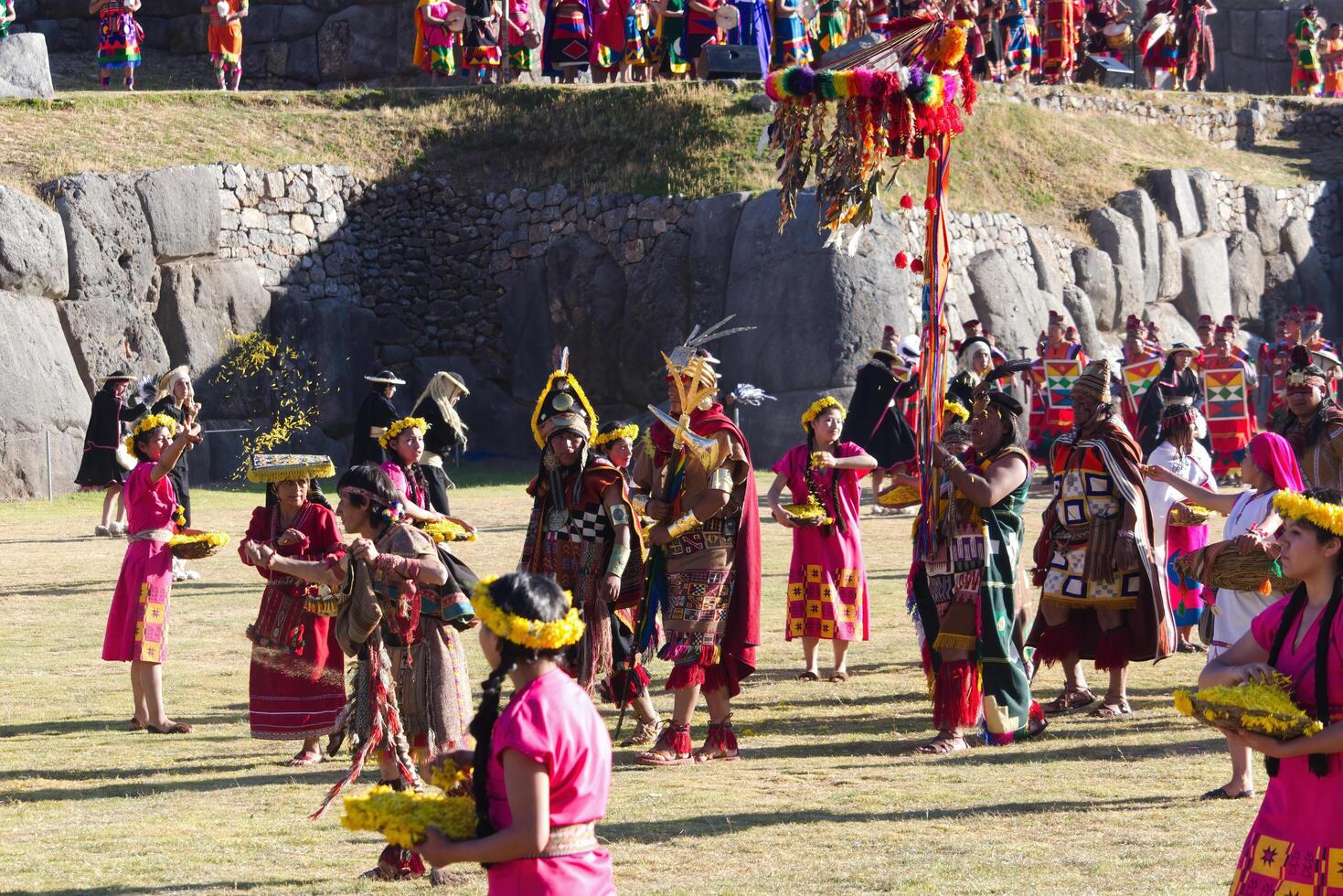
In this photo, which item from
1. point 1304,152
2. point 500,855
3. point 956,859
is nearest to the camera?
point 500,855

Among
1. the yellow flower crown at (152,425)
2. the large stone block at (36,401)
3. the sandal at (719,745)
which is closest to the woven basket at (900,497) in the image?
the sandal at (719,745)

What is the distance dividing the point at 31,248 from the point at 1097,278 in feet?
49.8

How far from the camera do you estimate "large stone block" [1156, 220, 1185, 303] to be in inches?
1109

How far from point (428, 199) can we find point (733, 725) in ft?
61.3

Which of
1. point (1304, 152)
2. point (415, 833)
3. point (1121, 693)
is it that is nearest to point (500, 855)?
point (415, 833)

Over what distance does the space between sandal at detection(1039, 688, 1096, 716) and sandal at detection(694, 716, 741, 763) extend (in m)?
1.86

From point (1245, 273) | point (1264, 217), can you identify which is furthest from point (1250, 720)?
point (1264, 217)

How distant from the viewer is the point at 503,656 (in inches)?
154

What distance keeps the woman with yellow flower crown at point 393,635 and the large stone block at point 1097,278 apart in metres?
21.6

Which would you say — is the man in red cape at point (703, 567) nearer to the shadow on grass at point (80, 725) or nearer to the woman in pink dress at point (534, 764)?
the shadow on grass at point (80, 725)

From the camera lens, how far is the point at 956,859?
247 inches

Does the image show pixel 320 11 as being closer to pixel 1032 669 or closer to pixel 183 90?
pixel 183 90

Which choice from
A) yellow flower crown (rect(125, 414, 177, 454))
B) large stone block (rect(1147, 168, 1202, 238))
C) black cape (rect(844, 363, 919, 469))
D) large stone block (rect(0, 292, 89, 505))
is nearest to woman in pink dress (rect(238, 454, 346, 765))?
yellow flower crown (rect(125, 414, 177, 454))

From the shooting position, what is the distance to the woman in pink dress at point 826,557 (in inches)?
399
